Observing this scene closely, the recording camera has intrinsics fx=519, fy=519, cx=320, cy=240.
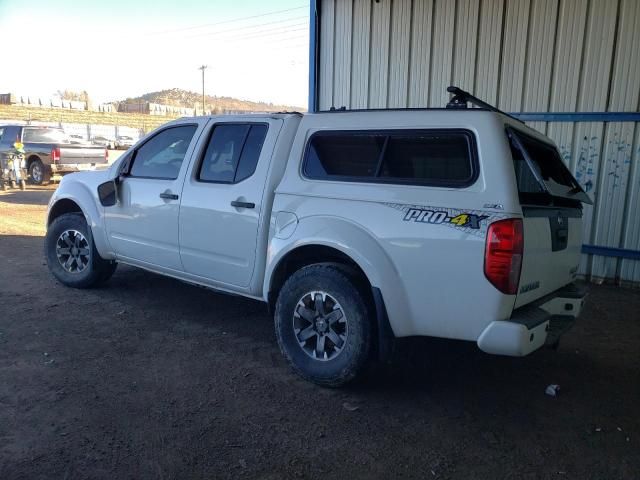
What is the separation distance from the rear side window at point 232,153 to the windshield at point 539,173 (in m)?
1.96

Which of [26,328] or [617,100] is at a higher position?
[617,100]

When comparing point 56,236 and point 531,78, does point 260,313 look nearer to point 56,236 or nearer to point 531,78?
point 56,236

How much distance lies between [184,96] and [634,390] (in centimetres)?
11512

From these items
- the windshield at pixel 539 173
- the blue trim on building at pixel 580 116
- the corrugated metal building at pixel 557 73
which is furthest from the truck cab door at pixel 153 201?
the blue trim on building at pixel 580 116

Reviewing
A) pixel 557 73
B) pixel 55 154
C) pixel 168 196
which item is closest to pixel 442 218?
pixel 168 196

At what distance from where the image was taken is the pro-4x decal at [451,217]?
301 centimetres

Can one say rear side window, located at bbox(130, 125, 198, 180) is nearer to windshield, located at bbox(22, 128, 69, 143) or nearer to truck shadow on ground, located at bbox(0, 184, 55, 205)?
truck shadow on ground, located at bbox(0, 184, 55, 205)

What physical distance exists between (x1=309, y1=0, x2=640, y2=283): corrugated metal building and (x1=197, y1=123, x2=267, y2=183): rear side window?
173 inches

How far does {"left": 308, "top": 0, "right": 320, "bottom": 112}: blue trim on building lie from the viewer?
866cm

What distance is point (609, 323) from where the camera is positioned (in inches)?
214

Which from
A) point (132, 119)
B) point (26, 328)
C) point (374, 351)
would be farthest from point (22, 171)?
point (132, 119)

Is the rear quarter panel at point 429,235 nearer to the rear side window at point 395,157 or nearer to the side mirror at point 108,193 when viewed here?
the rear side window at point 395,157

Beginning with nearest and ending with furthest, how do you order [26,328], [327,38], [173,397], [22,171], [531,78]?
[173,397], [26,328], [531,78], [327,38], [22,171]

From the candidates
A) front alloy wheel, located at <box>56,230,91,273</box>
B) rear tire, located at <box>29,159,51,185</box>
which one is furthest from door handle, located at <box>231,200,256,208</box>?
rear tire, located at <box>29,159,51,185</box>
